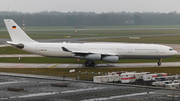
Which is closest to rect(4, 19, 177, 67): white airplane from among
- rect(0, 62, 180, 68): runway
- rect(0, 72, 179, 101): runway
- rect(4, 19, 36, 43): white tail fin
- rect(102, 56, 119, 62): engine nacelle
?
rect(4, 19, 36, 43): white tail fin

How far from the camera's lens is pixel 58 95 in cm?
3503

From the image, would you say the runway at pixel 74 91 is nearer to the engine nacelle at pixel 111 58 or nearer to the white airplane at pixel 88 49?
the engine nacelle at pixel 111 58

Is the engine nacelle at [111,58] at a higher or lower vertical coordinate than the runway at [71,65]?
higher

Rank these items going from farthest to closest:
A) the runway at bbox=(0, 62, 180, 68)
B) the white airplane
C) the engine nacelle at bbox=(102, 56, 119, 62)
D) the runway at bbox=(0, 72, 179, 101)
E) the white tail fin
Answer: the white tail fin
the white airplane
the runway at bbox=(0, 62, 180, 68)
the engine nacelle at bbox=(102, 56, 119, 62)
the runway at bbox=(0, 72, 179, 101)

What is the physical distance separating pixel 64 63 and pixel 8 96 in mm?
30135

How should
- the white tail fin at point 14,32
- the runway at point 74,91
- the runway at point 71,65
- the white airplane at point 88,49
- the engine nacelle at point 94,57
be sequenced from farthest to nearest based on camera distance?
1. the white tail fin at point 14,32
2. the white airplane at point 88,49
3. the runway at point 71,65
4. the engine nacelle at point 94,57
5. the runway at point 74,91

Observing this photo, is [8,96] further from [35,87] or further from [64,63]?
[64,63]

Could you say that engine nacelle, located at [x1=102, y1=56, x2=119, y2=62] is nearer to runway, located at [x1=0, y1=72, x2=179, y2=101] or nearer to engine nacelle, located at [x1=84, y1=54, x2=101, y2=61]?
engine nacelle, located at [x1=84, y1=54, x2=101, y2=61]

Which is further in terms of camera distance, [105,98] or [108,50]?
[108,50]

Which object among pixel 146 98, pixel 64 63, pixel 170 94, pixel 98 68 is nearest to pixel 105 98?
pixel 146 98

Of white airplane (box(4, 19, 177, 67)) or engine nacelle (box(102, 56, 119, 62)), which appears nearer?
engine nacelle (box(102, 56, 119, 62))

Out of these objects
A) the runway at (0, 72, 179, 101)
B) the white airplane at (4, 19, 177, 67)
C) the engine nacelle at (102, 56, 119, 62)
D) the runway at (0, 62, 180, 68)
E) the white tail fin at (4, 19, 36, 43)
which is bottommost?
the runway at (0, 72, 179, 101)

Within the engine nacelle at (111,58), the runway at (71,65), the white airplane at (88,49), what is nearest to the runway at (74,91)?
the runway at (71,65)

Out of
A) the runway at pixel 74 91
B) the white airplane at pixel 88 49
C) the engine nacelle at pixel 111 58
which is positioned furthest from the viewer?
the white airplane at pixel 88 49
